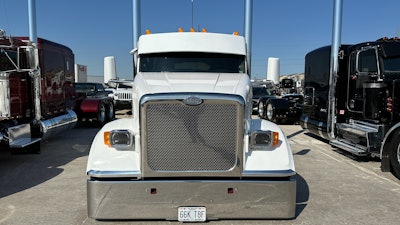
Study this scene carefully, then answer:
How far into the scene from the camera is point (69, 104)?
36.2 feet

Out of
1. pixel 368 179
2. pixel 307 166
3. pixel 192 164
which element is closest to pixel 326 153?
pixel 307 166

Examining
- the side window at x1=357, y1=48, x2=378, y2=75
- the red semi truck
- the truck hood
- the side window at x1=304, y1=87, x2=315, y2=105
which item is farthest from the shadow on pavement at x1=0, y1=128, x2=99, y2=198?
the side window at x1=357, y1=48, x2=378, y2=75

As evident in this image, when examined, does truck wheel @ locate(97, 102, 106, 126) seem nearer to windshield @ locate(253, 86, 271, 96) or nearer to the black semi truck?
the black semi truck

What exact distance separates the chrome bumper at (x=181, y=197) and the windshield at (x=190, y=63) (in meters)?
2.31

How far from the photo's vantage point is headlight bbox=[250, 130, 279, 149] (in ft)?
12.8

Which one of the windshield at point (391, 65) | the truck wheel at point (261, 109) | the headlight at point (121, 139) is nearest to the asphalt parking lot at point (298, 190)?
the headlight at point (121, 139)

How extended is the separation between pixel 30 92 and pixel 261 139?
6184mm

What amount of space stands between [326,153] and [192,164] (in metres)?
5.92

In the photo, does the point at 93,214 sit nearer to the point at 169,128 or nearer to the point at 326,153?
the point at 169,128

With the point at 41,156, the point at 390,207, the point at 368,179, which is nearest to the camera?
the point at 390,207

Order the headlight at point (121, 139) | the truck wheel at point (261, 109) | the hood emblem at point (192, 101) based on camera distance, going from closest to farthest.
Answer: the hood emblem at point (192, 101)
the headlight at point (121, 139)
the truck wheel at point (261, 109)

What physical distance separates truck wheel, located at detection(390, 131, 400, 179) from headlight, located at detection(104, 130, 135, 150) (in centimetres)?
488

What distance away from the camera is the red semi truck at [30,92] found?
279 inches

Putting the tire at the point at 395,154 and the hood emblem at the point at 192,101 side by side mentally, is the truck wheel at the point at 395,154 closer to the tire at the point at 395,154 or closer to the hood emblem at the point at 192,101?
the tire at the point at 395,154
